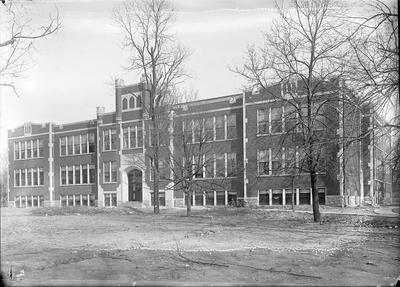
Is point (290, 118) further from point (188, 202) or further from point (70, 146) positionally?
point (70, 146)

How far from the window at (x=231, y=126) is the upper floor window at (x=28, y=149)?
2.79 meters

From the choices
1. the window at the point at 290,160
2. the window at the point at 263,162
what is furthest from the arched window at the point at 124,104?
the window at the point at 290,160

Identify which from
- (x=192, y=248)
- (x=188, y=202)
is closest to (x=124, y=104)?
(x=192, y=248)

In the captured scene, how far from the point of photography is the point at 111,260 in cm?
516

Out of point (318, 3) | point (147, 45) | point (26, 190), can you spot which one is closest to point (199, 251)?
point (26, 190)

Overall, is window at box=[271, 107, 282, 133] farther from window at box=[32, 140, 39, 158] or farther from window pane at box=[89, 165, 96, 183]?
window at box=[32, 140, 39, 158]

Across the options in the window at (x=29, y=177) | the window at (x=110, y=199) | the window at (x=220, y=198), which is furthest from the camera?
the window at (x=110, y=199)

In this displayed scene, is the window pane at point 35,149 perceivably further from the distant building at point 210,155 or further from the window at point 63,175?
the window at point 63,175

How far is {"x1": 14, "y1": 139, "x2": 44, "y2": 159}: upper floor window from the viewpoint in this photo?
203 inches

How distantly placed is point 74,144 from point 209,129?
2294 mm

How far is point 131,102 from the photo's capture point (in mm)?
6359

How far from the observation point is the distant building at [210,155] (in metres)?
5.57

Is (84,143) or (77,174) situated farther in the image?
(84,143)

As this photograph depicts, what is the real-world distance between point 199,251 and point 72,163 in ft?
7.38
